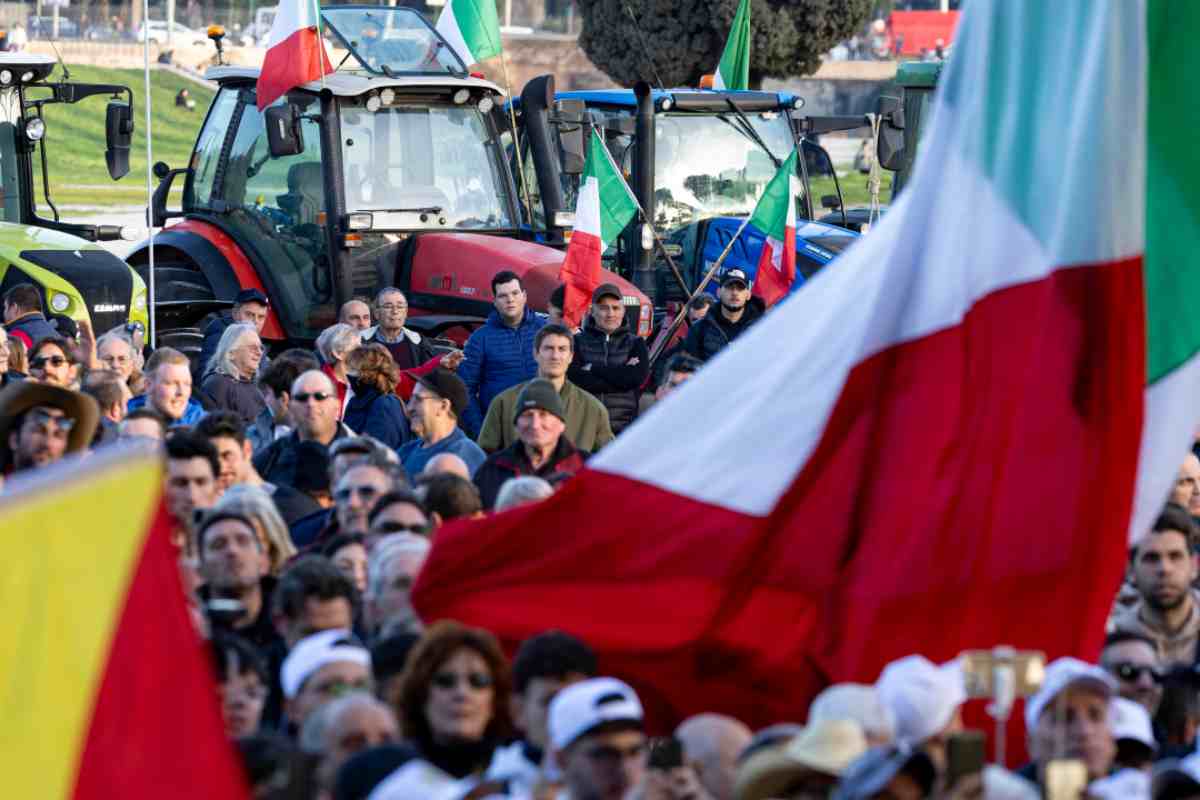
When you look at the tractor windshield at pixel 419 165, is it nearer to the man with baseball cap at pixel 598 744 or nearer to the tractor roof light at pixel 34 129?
the tractor roof light at pixel 34 129

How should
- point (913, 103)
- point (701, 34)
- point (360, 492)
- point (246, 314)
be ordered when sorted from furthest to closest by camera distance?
point (701, 34), point (913, 103), point (246, 314), point (360, 492)

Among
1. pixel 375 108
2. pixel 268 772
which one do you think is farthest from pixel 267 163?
pixel 268 772

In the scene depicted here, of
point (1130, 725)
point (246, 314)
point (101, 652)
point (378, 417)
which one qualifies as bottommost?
point (378, 417)

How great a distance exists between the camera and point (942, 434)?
635cm

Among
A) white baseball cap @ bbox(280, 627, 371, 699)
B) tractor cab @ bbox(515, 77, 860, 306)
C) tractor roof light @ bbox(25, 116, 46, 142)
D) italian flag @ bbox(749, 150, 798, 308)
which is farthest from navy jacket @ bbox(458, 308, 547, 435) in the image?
white baseball cap @ bbox(280, 627, 371, 699)

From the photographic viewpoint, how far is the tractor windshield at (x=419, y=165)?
14.7 meters

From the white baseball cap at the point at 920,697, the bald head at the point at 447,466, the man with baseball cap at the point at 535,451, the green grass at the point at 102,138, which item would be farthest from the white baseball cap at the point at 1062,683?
the green grass at the point at 102,138

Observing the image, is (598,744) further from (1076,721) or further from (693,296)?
(693,296)

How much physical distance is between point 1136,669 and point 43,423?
136 inches

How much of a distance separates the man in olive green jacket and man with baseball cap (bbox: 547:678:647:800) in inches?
214

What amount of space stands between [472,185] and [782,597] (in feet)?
29.7

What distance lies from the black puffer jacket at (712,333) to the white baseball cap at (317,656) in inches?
303

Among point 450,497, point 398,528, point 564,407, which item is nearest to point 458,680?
point 398,528

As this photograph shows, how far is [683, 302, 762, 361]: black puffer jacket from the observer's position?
1369cm
